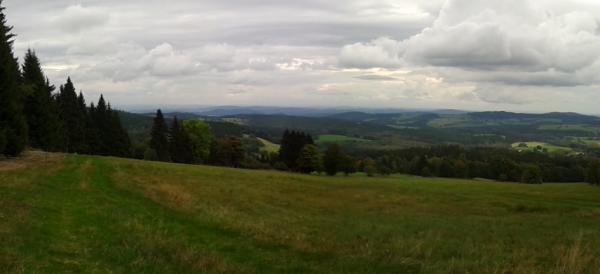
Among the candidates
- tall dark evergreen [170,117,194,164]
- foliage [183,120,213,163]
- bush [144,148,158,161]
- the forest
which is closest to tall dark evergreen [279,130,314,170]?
the forest

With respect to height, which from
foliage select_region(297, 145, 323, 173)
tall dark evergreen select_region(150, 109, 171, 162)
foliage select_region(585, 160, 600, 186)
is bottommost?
foliage select_region(585, 160, 600, 186)

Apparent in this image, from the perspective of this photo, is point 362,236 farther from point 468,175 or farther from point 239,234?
point 468,175

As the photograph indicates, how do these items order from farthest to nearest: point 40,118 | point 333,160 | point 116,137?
point 333,160 → point 116,137 → point 40,118

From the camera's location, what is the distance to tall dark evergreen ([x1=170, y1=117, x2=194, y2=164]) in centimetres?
9481

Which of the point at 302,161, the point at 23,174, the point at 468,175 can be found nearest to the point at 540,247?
the point at 23,174

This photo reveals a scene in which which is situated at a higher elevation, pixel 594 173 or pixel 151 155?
pixel 151 155

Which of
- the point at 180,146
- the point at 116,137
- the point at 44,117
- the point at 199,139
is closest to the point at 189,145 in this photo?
the point at 180,146

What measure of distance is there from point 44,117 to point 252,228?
4563 cm

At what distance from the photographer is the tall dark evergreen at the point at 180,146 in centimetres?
9481

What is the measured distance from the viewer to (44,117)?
57.1 metres

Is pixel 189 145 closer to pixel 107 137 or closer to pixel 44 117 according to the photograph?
pixel 107 137

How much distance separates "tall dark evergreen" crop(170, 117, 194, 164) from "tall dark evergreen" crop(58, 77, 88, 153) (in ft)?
61.5

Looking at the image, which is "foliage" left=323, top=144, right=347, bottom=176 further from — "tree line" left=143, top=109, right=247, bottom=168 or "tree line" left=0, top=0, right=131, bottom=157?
"tree line" left=0, top=0, right=131, bottom=157

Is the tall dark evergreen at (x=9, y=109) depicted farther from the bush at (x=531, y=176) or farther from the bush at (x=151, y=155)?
the bush at (x=531, y=176)
